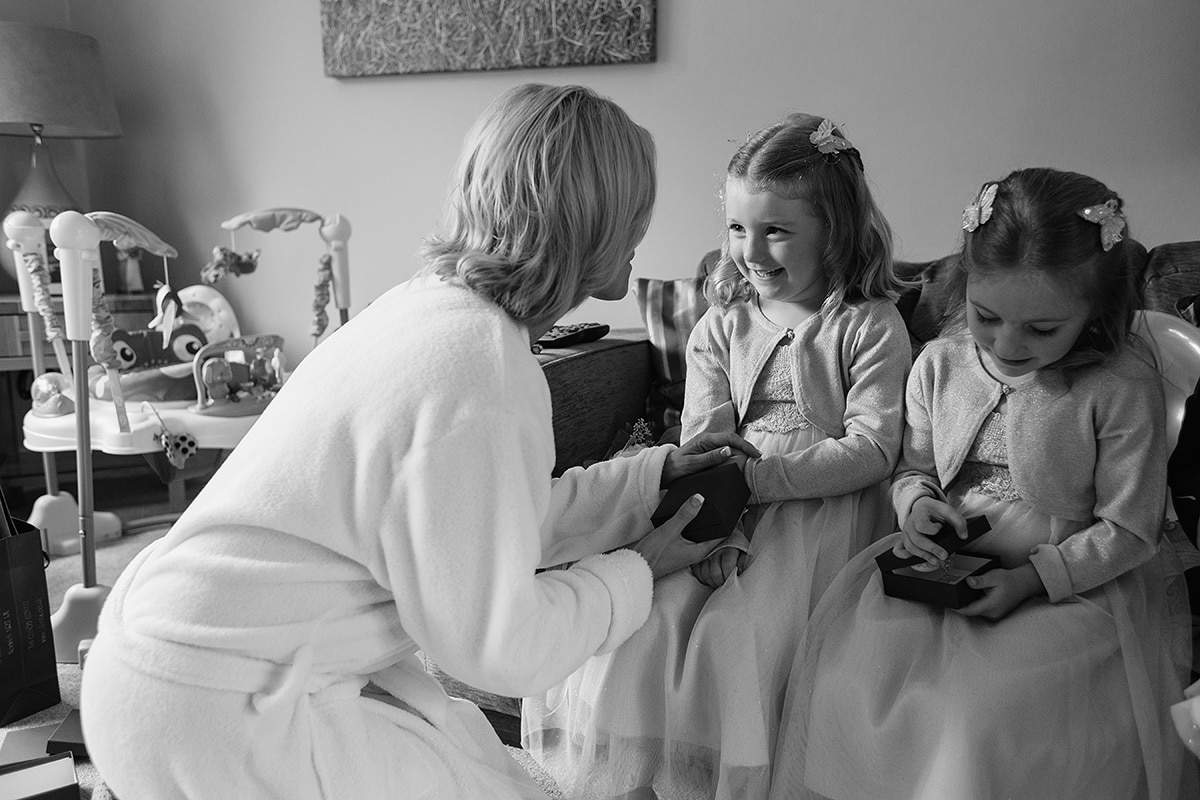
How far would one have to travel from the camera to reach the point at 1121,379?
118 cm

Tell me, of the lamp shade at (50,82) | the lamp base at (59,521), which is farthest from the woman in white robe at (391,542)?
the lamp shade at (50,82)

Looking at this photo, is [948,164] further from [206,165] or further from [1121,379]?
[206,165]

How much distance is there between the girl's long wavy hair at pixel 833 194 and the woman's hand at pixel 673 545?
449 millimetres

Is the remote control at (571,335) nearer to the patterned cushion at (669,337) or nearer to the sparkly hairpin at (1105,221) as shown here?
the patterned cushion at (669,337)

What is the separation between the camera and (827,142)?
139 cm

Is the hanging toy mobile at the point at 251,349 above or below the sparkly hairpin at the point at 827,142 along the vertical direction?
below

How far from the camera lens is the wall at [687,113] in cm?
222

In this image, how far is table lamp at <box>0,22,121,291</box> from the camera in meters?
2.73

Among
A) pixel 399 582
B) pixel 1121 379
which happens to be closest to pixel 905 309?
pixel 1121 379

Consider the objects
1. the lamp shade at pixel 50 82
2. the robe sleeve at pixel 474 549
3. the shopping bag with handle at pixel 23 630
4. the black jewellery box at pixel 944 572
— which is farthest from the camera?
the lamp shade at pixel 50 82

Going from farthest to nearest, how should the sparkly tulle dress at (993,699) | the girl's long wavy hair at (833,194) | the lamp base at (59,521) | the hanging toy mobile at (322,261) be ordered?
1. the lamp base at (59,521)
2. the hanging toy mobile at (322,261)
3. the girl's long wavy hair at (833,194)
4. the sparkly tulle dress at (993,699)

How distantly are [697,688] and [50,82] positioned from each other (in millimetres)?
2631

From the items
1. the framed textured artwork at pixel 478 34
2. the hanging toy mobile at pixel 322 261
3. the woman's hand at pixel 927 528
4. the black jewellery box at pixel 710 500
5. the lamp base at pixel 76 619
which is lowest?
the lamp base at pixel 76 619

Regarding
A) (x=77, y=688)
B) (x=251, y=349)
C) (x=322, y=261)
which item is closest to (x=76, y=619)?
(x=77, y=688)
